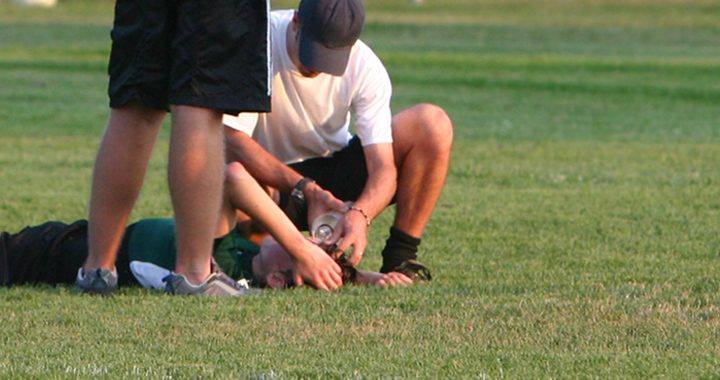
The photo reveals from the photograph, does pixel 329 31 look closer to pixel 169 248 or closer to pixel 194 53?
pixel 194 53

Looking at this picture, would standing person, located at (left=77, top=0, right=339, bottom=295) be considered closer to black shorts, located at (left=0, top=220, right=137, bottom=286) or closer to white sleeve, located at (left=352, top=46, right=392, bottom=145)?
black shorts, located at (left=0, top=220, right=137, bottom=286)

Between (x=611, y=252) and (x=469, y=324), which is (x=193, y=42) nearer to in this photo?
(x=469, y=324)

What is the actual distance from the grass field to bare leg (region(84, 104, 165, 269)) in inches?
8.3

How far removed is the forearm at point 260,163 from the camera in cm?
A: 629

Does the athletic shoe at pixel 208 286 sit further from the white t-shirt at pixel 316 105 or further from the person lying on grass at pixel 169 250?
the white t-shirt at pixel 316 105

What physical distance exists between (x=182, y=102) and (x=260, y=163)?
0.86 m

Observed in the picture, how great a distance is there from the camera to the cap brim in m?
6.04

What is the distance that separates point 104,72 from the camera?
22875mm

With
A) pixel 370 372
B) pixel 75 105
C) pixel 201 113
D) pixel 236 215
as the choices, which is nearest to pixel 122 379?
pixel 370 372

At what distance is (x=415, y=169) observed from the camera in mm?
6418

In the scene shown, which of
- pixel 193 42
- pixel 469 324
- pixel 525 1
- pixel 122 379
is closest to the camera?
pixel 122 379

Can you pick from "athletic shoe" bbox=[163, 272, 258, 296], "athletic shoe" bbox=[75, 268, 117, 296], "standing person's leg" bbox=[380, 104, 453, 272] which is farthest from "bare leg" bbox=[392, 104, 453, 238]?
"athletic shoe" bbox=[75, 268, 117, 296]

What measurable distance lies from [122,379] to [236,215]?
221cm

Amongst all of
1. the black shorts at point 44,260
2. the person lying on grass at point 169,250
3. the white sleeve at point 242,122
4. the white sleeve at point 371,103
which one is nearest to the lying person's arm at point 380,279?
the person lying on grass at point 169,250
